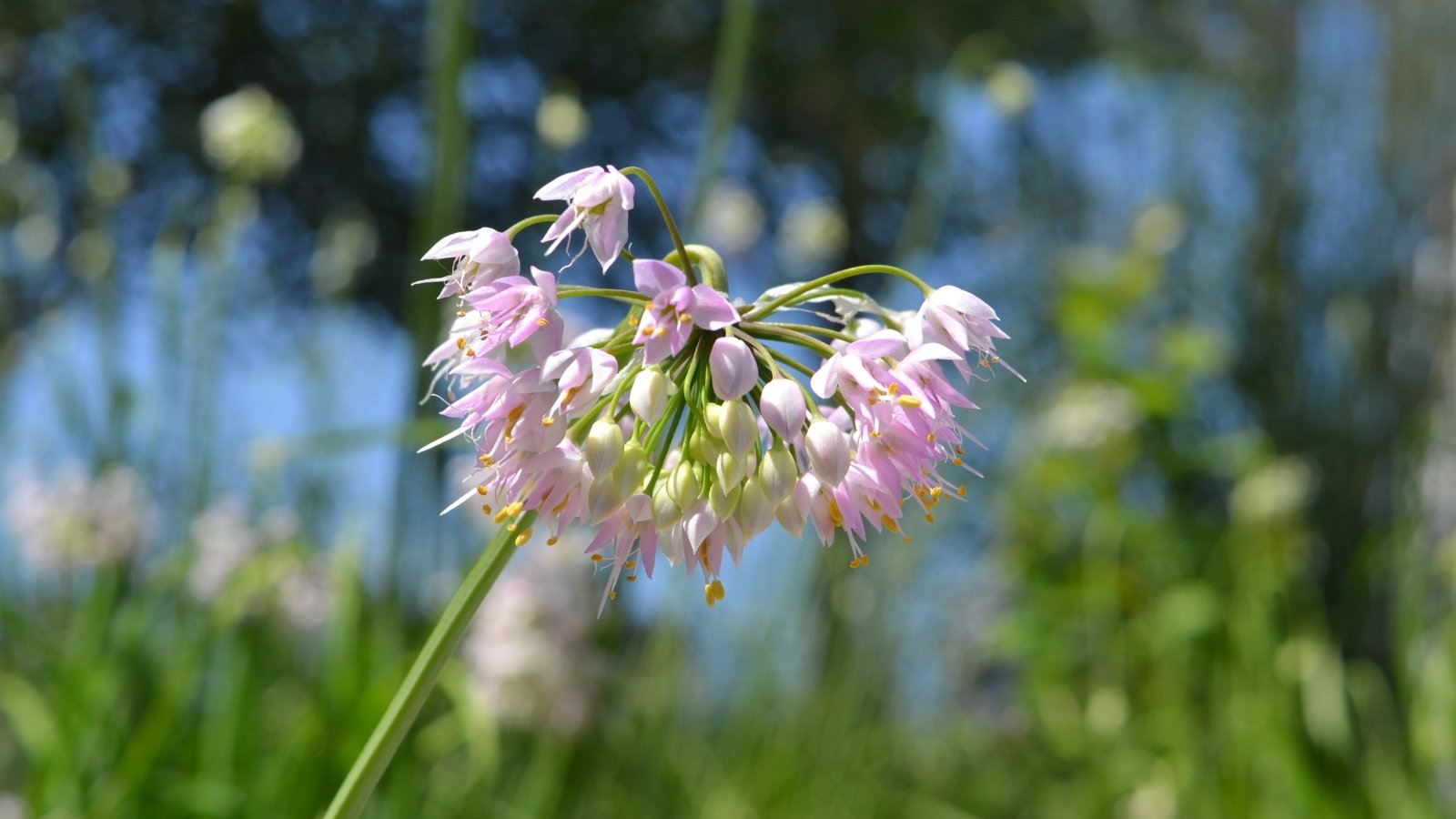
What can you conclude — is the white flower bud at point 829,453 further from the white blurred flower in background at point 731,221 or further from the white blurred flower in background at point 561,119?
the white blurred flower in background at point 731,221

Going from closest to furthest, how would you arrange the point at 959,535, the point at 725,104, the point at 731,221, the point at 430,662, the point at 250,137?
the point at 430,662 < the point at 725,104 < the point at 250,137 < the point at 731,221 < the point at 959,535

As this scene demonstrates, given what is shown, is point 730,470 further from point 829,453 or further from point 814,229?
point 814,229

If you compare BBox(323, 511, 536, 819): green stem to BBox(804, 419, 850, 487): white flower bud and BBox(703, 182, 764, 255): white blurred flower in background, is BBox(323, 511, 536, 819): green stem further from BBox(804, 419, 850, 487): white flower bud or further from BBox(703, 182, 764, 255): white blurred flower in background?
BBox(703, 182, 764, 255): white blurred flower in background

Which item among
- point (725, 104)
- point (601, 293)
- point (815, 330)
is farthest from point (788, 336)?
point (725, 104)

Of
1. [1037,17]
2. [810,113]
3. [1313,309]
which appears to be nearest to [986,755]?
[1313,309]

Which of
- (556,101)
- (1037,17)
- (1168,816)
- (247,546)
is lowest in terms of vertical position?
(1168,816)

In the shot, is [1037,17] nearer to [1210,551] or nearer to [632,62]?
[632,62]
